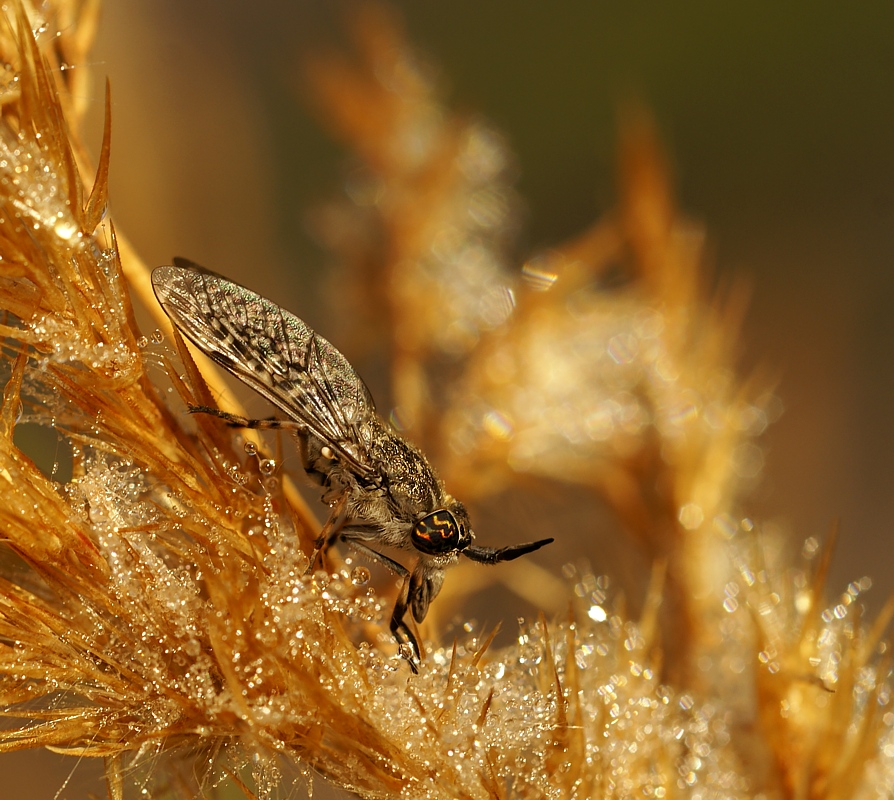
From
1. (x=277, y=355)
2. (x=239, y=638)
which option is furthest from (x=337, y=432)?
(x=239, y=638)

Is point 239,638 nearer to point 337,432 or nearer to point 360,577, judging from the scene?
point 360,577

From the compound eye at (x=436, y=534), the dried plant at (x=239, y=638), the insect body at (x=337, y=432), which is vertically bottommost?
the dried plant at (x=239, y=638)

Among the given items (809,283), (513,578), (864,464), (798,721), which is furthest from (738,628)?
(809,283)

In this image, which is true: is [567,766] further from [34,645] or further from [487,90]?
[487,90]

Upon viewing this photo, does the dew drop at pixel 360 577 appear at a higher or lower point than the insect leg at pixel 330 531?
lower

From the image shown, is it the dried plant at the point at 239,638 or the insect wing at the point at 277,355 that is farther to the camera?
the insect wing at the point at 277,355

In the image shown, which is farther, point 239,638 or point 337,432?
point 337,432
